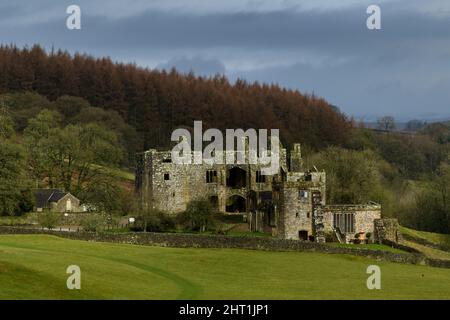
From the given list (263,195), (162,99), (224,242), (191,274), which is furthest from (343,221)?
(162,99)

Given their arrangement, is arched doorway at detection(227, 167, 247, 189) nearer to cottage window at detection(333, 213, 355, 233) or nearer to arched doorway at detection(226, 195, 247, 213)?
arched doorway at detection(226, 195, 247, 213)

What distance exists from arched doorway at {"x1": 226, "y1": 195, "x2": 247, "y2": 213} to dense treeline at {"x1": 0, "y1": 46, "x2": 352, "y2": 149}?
60.0 m

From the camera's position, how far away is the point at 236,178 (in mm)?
91375

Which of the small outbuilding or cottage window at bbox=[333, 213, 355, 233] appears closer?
cottage window at bbox=[333, 213, 355, 233]

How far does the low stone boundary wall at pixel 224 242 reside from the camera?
71188 mm

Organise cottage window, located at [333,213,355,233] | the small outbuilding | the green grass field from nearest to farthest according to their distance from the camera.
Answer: the green grass field < cottage window, located at [333,213,355,233] < the small outbuilding

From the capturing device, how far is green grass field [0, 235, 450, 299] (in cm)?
4825

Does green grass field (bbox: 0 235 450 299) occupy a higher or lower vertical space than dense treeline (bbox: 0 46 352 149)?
lower

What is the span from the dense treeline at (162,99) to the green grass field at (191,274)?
267ft

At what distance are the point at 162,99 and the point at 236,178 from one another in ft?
258

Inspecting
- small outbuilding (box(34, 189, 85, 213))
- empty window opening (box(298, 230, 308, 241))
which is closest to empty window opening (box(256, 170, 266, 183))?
empty window opening (box(298, 230, 308, 241))

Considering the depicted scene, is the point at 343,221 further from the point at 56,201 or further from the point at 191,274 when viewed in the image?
the point at 56,201
